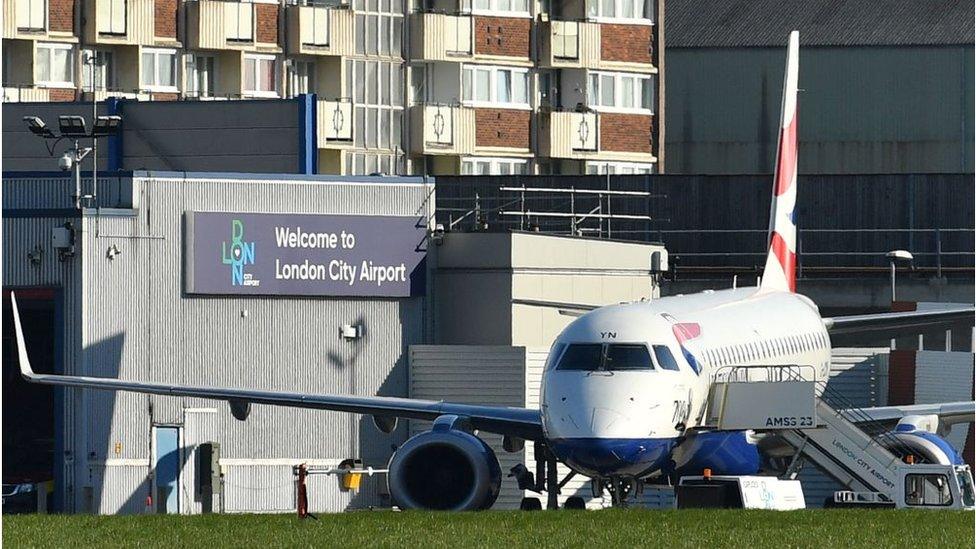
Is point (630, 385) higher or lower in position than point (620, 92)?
lower

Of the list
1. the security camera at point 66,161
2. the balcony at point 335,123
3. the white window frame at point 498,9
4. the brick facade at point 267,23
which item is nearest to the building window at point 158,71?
the brick facade at point 267,23

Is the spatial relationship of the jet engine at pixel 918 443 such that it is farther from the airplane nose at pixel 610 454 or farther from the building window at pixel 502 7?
the building window at pixel 502 7

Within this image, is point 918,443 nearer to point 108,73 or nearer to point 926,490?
point 926,490

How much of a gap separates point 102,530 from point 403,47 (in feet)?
213

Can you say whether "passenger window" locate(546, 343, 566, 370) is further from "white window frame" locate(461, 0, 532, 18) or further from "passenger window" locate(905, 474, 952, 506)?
"white window frame" locate(461, 0, 532, 18)

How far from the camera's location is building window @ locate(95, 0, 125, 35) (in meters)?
88.5

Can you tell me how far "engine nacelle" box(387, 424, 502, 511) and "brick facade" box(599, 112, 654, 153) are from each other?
58.9 m

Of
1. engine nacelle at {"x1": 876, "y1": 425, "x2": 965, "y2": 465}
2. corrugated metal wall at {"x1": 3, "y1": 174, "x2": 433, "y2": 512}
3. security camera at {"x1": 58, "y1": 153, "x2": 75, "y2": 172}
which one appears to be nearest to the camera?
engine nacelle at {"x1": 876, "y1": 425, "x2": 965, "y2": 465}

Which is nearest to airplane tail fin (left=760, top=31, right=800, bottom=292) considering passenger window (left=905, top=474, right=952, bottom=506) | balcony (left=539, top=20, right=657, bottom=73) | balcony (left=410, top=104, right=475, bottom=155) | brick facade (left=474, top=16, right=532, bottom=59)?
passenger window (left=905, top=474, right=952, bottom=506)

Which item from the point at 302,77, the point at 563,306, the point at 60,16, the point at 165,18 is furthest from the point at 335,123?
the point at 563,306

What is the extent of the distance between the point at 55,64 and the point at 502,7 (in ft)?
64.9

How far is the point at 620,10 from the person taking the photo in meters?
103

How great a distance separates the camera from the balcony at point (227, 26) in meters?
A: 90.9

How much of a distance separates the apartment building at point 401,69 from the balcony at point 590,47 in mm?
57
